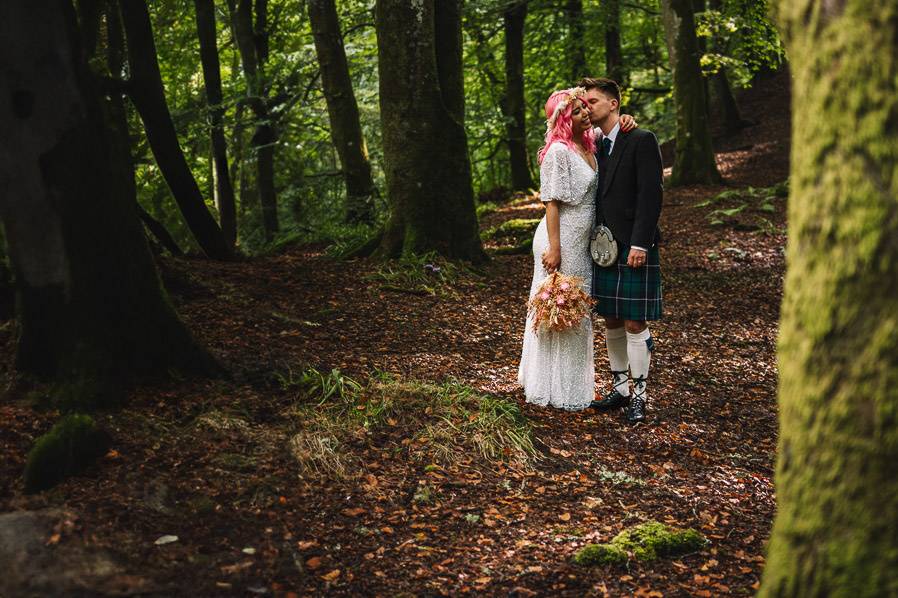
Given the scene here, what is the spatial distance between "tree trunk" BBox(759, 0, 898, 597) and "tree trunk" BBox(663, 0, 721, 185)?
13655mm

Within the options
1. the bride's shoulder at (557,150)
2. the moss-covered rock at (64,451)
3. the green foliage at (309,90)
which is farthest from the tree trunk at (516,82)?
the moss-covered rock at (64,451)

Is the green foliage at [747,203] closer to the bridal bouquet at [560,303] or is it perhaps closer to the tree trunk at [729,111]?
the tree trunk at [729,111]

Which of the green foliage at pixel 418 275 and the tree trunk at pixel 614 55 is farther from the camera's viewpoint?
the tree trunk at pixel 614 55

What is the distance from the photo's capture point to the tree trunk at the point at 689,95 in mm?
14445

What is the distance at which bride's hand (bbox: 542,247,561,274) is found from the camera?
549 cm

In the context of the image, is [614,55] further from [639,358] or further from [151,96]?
[639,358]

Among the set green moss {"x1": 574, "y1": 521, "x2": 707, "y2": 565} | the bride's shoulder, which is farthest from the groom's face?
green moss {"x1": 574, "y1": 521, "x2": 707, "y2": 565}

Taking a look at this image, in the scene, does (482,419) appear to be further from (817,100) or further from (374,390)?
(817,100)

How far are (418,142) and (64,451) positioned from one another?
5.75 meters

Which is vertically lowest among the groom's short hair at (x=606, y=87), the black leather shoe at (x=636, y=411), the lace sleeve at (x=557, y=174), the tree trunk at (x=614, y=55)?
the black leather shoe at (x=636, y=411)

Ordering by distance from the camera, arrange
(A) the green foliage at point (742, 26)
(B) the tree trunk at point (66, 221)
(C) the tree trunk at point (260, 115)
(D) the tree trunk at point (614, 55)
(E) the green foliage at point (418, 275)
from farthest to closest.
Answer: (D) the tree trunk at point (614, 55)
(A) the green foliage at point (742, 26)
(C) the tree trunk at point (260, 115)
(E) the green foliage at point (418, 275)
(B) the tree trunk at point (66, 221)

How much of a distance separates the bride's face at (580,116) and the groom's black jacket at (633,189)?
255 mm

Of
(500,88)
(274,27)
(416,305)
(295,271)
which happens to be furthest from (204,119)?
(500,88)

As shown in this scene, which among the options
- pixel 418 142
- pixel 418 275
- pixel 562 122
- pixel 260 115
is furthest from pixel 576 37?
pixel 562 122
